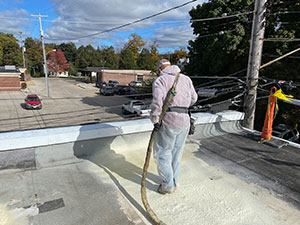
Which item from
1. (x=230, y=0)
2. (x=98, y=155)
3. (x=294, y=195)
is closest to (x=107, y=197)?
(x=98, y=155)

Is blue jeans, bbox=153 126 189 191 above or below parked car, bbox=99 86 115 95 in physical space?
above

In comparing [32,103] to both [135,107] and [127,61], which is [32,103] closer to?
[135,107]

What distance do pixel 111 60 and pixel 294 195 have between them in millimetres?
55074

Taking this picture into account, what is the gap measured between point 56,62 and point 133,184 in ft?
213

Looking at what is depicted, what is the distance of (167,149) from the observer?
2537mm

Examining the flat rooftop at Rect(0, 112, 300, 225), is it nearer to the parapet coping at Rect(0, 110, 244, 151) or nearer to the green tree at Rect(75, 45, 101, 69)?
the parapet coping at Rect(0, 110, 244, 151)

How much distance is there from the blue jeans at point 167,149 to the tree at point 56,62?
2538 inches

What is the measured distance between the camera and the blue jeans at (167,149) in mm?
2506

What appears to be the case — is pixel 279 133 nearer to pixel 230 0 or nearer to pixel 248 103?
pixel 248 103

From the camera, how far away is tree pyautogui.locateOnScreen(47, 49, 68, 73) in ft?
195

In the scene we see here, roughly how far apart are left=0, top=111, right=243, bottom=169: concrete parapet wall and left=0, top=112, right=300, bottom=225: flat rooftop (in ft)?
0.05

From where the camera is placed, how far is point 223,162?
3602 millimetres

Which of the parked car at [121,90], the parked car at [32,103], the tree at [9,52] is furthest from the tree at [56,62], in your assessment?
the parked car at [32,103]

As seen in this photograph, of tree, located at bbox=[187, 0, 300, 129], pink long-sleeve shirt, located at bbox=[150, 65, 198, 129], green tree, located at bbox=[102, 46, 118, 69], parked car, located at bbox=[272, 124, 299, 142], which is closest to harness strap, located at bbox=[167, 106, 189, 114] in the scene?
pink long-sleeve shirt, located at bbox=[150, 65, 198, 129]
